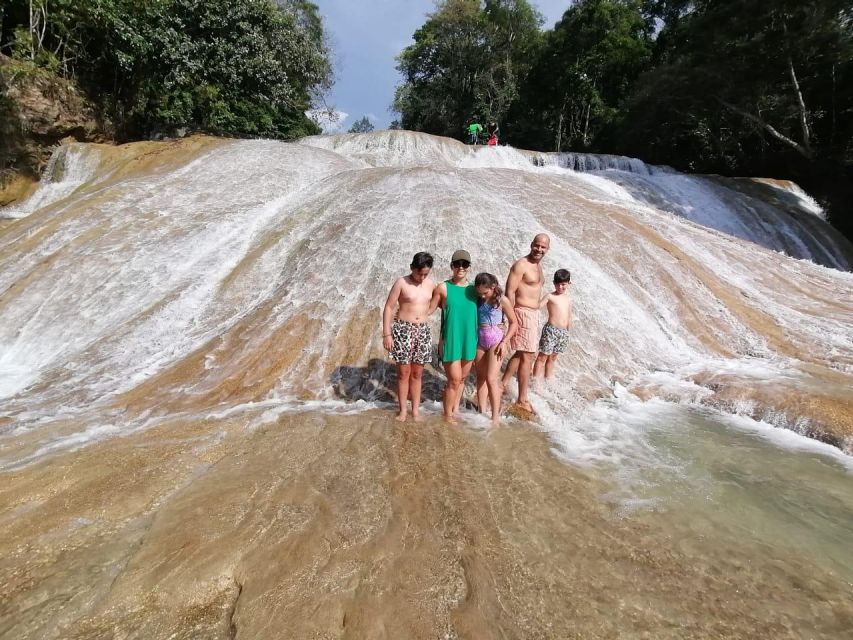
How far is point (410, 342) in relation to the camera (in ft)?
13.1

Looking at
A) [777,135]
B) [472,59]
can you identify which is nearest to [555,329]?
[777,135]

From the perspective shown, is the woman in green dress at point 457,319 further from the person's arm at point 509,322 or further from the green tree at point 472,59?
the green tree at point 472,59

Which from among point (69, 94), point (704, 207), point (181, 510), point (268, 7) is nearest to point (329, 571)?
point (181, 510)

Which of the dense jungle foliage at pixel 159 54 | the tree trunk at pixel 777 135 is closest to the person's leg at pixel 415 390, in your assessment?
the dense jungle foliage at pixel 159 54

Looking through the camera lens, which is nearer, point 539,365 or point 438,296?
point 438,296

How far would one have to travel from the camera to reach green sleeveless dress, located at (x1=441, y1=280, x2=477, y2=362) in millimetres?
3939

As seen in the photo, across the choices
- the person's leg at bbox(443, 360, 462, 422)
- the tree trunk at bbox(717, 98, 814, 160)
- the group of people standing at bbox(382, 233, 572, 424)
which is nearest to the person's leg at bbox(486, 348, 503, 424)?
the group of people standing at bbox(382, 233, 572, 424)

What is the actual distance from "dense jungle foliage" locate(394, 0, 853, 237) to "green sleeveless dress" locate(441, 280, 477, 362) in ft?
49.4

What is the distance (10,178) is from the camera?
11.6m

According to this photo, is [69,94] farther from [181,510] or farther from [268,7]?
[181,510]

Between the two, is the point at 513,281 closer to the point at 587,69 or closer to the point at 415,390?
the point at 415,390

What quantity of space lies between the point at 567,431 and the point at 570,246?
3722 millimetres

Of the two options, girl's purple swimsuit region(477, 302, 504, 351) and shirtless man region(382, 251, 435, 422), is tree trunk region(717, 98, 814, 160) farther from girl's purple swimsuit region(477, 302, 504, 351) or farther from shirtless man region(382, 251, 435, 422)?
shirtless man region(382, 251, 435, 422)

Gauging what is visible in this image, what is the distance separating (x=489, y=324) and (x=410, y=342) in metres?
0.70
